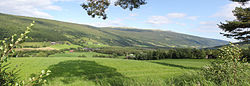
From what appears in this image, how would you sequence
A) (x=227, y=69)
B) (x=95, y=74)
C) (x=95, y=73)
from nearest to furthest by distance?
(x=227, y=69)
(x=95, y=74)
(x=95, y=73)

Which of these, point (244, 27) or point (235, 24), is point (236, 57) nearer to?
point (235, 24)

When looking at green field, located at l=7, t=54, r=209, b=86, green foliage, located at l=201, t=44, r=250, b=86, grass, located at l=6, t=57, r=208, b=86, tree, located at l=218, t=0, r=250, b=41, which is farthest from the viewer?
tree, located at l=218, t=0, r=250, b=41

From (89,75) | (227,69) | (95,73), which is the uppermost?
(227,69)

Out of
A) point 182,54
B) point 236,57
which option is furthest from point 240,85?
point 182,54

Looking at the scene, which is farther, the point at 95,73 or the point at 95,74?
the point at 95,73

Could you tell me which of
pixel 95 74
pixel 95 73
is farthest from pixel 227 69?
pixel 95 73

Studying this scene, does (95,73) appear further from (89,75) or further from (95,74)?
(95,74)

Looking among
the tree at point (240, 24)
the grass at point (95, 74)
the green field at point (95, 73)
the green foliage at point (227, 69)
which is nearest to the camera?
the green foliage at point (227, 69)

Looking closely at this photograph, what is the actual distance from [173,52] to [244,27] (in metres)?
67.3

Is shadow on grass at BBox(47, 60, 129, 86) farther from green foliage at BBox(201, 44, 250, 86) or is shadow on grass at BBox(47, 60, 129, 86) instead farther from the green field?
green foliage at BBox(201, 44, 250, 86)

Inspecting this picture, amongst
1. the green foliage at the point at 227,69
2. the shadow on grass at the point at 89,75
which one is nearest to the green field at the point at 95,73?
the shadow on grass at the point at 89,75

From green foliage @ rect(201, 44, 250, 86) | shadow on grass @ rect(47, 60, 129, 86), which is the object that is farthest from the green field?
green foliage @ rect(201, 44, 250, 86)

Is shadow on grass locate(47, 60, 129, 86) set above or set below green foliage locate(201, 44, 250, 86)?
below

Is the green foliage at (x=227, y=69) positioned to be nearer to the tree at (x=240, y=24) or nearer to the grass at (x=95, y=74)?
the grass at (x=95, y=74)
